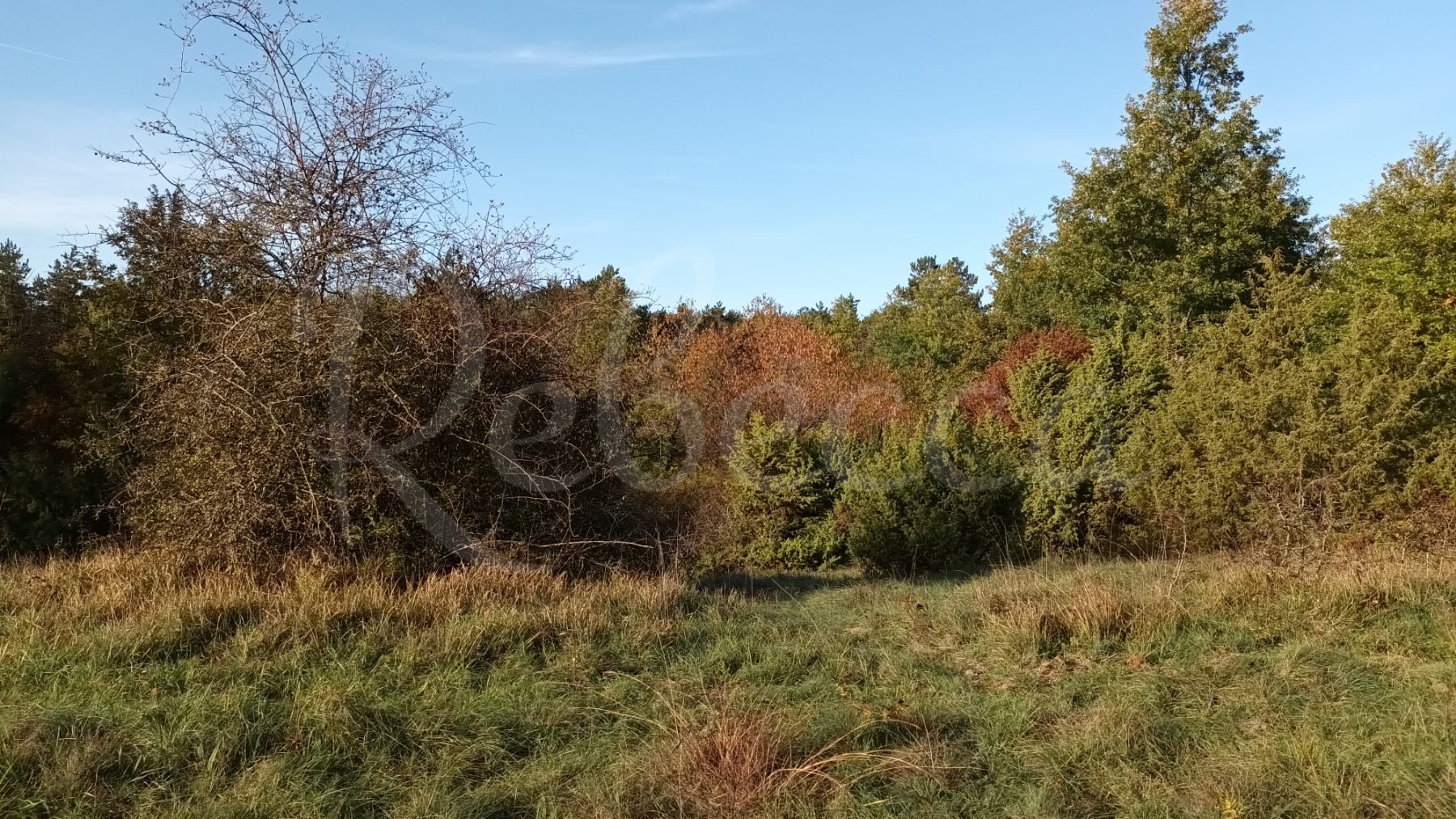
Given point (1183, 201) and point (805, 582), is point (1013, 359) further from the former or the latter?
point (805, 582)

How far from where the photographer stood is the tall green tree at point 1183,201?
23016mm

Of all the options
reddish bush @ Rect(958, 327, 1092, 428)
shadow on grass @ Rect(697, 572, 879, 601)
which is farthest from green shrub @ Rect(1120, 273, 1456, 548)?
reddish bush @ Rect(958, 327, 1092, 428)

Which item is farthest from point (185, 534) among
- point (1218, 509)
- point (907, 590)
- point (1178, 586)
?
point (1218, 509)

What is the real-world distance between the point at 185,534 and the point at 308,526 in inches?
37.7

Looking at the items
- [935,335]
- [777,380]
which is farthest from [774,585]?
[935,335]

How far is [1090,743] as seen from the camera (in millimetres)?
4242

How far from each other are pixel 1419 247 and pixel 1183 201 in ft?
18.5

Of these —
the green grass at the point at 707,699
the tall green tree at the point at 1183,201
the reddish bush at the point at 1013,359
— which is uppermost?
the tall green tree at the point at 1183,201

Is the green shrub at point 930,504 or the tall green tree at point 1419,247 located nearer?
the green shrub at point 930,504

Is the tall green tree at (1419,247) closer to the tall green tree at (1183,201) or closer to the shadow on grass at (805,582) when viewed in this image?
the tall green tree at (1183,201)

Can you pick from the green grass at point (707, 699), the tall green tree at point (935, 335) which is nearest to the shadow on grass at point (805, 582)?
the green grass at point (707, 699)

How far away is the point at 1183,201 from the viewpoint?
24062mm

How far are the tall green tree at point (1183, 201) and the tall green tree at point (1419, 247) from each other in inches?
94.2

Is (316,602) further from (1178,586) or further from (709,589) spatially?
(1178,586)
